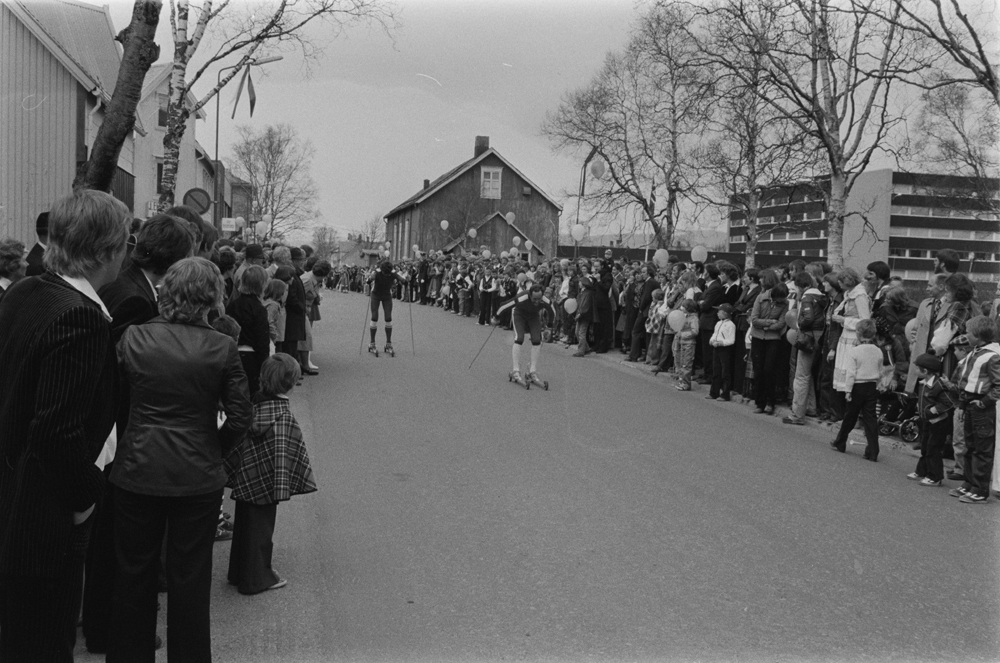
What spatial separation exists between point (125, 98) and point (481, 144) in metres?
58.4

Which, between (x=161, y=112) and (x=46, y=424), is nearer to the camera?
(x=46, y=424)

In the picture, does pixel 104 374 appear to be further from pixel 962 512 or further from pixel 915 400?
pixel 915 400

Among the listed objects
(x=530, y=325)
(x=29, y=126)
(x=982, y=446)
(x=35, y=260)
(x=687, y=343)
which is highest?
(x=29, y=126)

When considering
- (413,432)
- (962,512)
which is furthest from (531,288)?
(962,512)

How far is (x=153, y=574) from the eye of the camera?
13.2 ft

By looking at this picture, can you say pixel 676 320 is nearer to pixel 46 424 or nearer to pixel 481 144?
pixel 46 424

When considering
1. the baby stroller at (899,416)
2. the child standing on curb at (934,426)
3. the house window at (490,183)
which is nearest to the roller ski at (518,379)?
the baby stroller at (899,416)

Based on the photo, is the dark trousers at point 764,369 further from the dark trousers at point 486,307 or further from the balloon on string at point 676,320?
the dark trousers at point 486,307

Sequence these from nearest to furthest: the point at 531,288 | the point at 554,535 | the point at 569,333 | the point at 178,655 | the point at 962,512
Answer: the point at 178,655, the point at 554,535, the point at 962,512, the point at 531,288, the point at 569,333

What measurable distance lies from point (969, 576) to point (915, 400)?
5.10 meters

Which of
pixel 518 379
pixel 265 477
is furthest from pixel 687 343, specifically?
pixel 265 477

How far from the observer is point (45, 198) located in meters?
23.2

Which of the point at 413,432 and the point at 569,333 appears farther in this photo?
the point at 569,333

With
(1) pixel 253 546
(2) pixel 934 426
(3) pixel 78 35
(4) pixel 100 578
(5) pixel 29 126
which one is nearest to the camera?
(4) pixel 100 578
